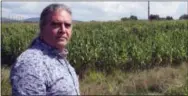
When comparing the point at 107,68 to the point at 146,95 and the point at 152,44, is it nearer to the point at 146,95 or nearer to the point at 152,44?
the point at 152,44

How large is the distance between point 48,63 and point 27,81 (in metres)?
0.15

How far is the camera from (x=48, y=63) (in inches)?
87.1

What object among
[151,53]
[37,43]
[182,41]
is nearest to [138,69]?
[151,53]

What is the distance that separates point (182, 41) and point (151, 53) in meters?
1.62

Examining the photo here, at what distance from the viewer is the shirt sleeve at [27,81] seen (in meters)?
2.12

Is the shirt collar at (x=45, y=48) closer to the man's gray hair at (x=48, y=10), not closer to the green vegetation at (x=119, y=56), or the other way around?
the man's gray hair at (x=48, y=10)

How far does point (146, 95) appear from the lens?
31.4ft

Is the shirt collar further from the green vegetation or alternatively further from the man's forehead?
the green vegetation

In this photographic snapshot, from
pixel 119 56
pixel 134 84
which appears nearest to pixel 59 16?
pixel 134 84

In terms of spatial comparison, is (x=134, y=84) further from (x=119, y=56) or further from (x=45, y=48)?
(x=45, y=48)

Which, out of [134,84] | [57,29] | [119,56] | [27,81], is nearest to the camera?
[27,81]

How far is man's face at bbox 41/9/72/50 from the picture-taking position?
2.26m

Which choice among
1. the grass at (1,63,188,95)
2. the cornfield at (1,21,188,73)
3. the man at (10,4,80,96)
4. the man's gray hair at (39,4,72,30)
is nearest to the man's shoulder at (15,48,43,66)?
the man at (10,4,80,96)

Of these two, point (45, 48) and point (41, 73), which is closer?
point (41, 73)
